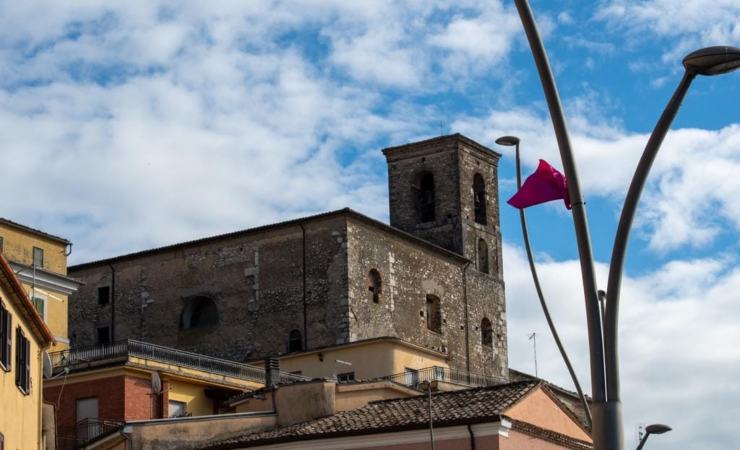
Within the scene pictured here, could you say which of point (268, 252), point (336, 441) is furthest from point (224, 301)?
point (336, 441)

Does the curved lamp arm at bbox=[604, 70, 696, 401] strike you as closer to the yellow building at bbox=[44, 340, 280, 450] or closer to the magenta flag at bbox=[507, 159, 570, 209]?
the magenta flag at bbox=[507, 159, 570, 209]

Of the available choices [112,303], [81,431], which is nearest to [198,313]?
[112,303]

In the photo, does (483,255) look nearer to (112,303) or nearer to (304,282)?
(304,282)

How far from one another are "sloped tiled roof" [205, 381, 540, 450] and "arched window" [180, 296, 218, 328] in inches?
923

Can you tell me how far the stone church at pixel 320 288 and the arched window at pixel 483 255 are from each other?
0.50 feet

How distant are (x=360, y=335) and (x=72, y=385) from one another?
48.2 ft

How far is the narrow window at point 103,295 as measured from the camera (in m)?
59.2

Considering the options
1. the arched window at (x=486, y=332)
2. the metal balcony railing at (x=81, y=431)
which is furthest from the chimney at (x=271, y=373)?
the arched window at (x=486, y=332)

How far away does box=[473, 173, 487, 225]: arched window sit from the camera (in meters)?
65.6

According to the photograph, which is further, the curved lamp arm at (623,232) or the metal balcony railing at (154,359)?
the metal balcony railing at (154,359)

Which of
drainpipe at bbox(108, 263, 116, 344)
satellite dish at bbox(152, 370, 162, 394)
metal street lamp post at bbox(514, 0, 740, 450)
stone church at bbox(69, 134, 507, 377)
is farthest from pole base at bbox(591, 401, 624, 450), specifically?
drainpipe at bbox(108, 263, 116, 344)

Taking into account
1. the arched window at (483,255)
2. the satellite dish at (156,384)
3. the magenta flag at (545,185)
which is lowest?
the magenta flag at (545,185)

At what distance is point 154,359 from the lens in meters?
43.1

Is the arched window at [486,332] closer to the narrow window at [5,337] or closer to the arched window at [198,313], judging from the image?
the arched window at [198,313]
